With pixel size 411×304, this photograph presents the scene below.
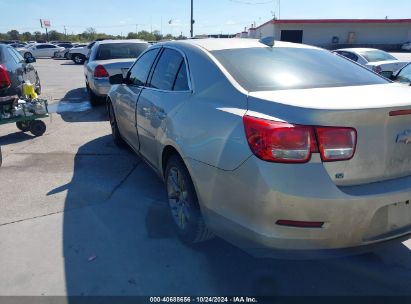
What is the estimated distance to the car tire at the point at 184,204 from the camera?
2926 millimetres

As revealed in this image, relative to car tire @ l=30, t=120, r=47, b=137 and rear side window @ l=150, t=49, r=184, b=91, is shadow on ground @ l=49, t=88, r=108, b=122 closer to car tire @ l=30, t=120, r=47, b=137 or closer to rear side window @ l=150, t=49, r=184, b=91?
car tire @ l=30, t=120, r=47, b=137

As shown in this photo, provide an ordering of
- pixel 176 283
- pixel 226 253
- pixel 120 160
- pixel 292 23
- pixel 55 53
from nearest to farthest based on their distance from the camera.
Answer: pixel 176 283
pixel 226 253
pixel 120 160
pixel 55 53
pixel 292 23

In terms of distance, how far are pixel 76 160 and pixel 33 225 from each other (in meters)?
1.96

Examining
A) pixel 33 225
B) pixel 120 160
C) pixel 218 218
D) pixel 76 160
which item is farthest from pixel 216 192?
pixel 76 160

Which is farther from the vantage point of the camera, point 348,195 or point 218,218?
point 218,218

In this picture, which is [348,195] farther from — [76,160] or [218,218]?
[76,160]

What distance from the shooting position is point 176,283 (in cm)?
271

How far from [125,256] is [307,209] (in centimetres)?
163

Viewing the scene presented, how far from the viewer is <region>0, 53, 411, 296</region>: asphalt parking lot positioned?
268cm

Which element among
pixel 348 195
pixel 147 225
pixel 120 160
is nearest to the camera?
pixel 348 195

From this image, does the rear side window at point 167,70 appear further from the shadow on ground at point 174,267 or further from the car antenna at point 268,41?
the shadow on ground at point 174,267

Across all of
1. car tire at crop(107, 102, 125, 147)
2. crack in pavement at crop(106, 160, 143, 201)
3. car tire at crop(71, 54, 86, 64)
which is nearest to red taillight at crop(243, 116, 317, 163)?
crack in pavement at crop(106, 160, 143, 201)

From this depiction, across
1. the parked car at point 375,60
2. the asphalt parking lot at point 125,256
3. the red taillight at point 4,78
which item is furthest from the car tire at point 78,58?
the asphalt parking lot at point 125,256

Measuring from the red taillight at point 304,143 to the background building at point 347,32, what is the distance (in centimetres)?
4509
